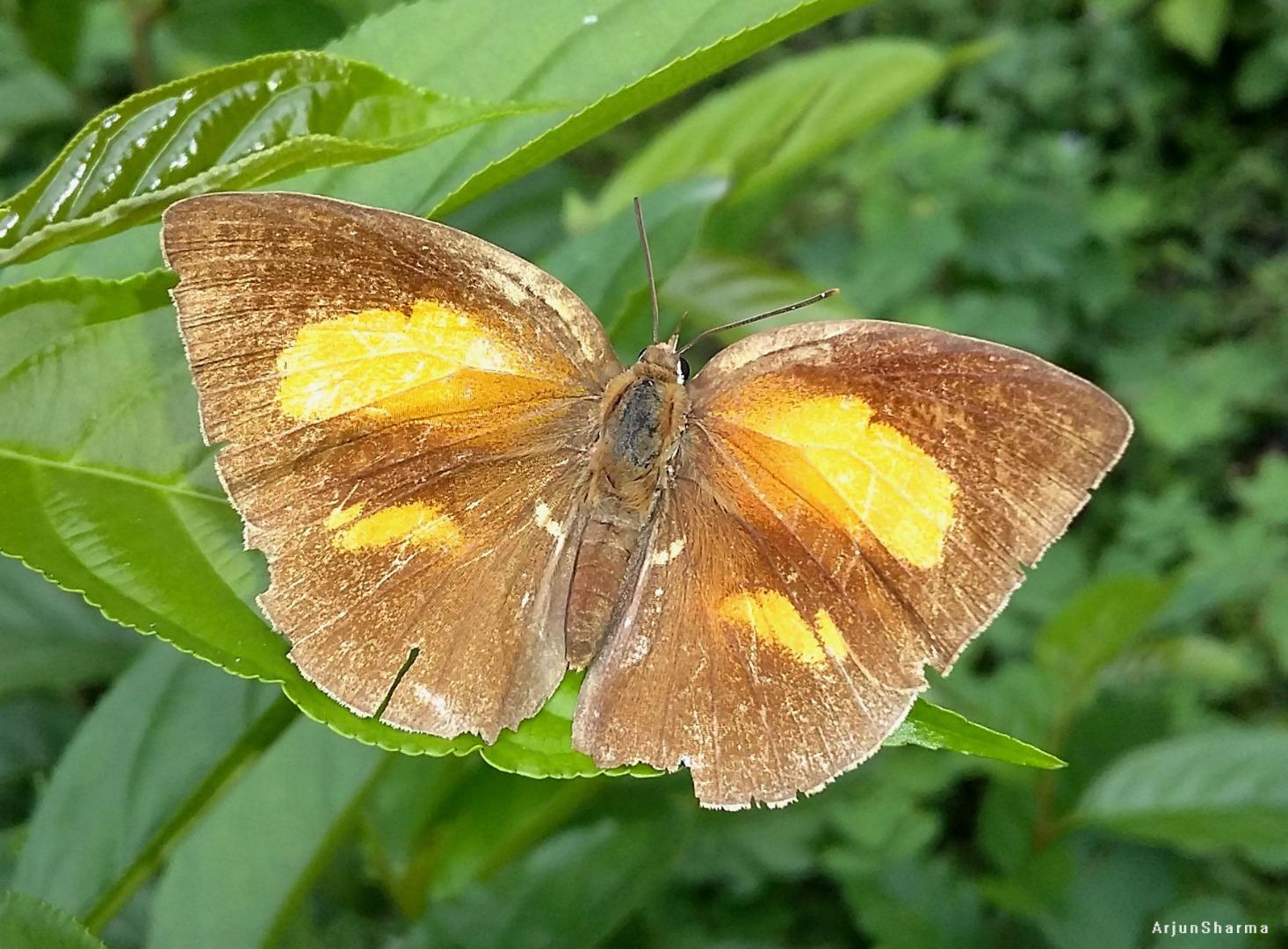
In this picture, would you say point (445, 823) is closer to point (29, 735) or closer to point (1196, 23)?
point (29, 735)

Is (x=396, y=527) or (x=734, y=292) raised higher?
(x=396, y=527)

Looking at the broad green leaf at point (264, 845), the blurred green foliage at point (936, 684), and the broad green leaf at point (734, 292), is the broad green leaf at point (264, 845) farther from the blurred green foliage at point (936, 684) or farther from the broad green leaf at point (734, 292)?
the broad green leaf at point (734, 292)

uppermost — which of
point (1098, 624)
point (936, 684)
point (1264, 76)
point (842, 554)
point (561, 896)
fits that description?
point (842, 554)

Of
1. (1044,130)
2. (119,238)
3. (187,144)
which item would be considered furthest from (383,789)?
(1044,130)

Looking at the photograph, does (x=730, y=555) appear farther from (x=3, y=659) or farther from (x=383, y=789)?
(x=3, y=659)

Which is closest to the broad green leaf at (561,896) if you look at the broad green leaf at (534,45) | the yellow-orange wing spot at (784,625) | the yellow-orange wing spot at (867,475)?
the yellow-orange wing spot at (784,625)

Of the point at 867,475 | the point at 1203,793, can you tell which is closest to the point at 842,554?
the point at 867,475

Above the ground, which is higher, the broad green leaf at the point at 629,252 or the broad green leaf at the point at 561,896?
the broad green leaf at the point at 629,252

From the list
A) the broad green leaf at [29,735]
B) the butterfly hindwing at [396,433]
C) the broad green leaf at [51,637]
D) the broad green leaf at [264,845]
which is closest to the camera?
the butterfly hindwing at [396,433]
